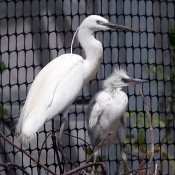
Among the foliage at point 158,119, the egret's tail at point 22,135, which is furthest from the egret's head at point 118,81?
the foliage at point 158,119

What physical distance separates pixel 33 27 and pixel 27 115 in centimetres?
132

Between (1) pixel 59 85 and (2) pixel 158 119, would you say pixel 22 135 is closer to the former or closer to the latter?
(1) pixel 59 85

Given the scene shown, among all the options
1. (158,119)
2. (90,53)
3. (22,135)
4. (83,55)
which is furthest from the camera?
(83,55)

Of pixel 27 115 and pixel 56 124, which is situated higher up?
pixel 27 115

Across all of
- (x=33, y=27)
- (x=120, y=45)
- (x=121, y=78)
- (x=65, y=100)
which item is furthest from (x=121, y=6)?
(x=65, y=100)

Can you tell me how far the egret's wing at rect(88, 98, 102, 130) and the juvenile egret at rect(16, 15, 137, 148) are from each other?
109 millimetres

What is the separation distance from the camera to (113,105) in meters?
2.66

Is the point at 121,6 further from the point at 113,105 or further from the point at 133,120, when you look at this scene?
the point at 113,105

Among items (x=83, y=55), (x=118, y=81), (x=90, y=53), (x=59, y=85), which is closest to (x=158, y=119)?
(x=83, y=55)

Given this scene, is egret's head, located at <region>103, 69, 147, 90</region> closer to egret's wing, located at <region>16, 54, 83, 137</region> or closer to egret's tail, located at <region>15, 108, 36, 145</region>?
egret's wing, located at <region>16, 54, 83, 137</region>

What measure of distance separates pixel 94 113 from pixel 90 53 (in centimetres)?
22

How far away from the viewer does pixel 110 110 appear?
8.74ft

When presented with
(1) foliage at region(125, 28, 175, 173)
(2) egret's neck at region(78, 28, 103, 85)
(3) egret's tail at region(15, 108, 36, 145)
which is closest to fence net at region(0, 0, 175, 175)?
(1) foliage at region(125, 28, 175, 173)

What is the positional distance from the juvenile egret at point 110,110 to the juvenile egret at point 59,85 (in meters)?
0.12
